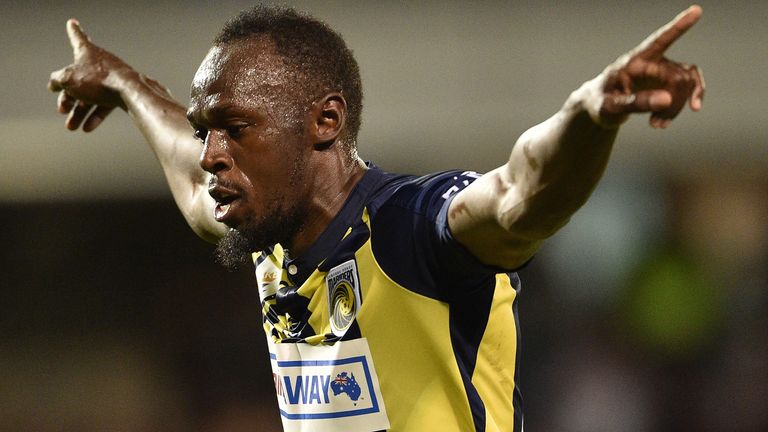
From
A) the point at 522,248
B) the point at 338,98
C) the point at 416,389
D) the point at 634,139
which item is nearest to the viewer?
the point at 522,248

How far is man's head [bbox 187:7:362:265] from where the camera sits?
2262 mm

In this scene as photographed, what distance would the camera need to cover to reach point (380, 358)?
2.16 m

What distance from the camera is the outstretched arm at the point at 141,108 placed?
3168 millimetres

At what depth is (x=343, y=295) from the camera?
2232 mm

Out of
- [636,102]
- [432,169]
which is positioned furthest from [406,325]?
[432,169]

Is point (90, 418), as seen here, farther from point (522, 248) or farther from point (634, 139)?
point (522, 248)

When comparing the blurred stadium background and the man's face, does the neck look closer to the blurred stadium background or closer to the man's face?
the man's face

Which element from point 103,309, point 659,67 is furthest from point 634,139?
point 659,67

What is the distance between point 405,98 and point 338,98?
12.2 feet

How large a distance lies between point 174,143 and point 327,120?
3.38ft

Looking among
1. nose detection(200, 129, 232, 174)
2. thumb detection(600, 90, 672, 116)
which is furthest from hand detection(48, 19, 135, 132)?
thumb detection(600, 90, 672, 116)

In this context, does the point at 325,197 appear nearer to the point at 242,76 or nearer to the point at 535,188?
the point at 242,76

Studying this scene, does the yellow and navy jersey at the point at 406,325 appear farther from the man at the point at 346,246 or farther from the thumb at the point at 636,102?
the thumb at the point at 636,102

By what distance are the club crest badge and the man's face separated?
0.18m
